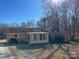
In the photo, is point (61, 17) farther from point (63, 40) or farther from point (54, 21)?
point (63, 40)

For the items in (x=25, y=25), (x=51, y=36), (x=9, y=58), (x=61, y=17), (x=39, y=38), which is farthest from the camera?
(x=25, y=25)

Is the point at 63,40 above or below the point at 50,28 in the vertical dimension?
below

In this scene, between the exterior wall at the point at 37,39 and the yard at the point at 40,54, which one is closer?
the yard at the point at 40,54

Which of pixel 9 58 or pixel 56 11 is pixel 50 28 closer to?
pixel 56 11

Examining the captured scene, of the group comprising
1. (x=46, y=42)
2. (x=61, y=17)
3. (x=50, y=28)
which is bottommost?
(x=46, y=42)

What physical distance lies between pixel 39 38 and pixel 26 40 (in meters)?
2.72

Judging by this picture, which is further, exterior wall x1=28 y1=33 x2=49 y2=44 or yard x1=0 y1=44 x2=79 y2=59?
exterior wall x1=28 y1=33 x2=49 y2=44

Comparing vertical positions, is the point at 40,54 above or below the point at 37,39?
below

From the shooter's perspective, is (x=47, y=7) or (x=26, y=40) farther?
(x=47, y=7)

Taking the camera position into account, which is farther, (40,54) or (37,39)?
(37,39)

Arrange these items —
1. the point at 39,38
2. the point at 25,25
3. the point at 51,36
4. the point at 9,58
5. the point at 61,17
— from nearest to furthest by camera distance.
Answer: the point at 9,58
the point at 39,38
the point at 51,36
the point at 61,17
the point at 25,25

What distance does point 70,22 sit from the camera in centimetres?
3603

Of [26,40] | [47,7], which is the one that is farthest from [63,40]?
[47,7]

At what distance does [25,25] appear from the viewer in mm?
45344
